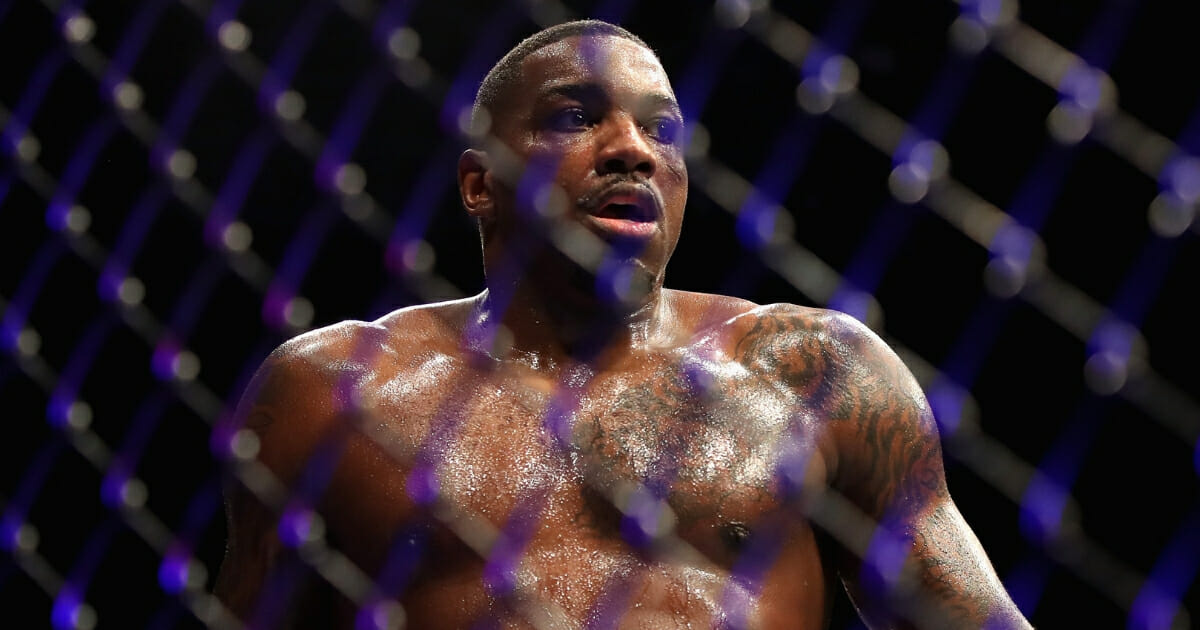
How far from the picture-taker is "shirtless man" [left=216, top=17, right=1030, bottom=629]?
144cm

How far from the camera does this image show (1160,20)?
162cm

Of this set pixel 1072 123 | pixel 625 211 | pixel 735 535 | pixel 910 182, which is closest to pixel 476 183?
pixel 625 211

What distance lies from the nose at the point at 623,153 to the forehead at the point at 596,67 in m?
0.07

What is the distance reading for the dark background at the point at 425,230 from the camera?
5.58 ft

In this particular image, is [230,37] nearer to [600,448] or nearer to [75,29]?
[75,29]

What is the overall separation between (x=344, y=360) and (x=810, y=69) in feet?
2.71

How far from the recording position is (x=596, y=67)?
1635mm

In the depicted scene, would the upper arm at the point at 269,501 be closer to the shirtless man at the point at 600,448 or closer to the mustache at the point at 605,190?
the shirtless man at the point at 600,448

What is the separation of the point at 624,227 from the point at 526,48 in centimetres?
34

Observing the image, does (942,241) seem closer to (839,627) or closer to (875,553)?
(875,553)

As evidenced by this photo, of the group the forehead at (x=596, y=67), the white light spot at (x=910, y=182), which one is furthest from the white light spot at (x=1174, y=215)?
the forehead at (x=596, y=67)

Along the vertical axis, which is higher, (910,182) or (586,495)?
(910,182)

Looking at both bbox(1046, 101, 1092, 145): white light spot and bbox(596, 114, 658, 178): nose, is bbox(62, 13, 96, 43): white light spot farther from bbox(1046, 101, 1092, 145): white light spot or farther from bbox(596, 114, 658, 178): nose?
bbox(1046, 101, 1092, 145): white light spot

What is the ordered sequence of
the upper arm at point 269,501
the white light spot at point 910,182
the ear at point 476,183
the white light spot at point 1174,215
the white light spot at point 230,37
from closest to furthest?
the white light spot at point 1174,215, the white light spot at point 910,182, the white light spot at point 230,37, the upper arm at point 269,501, the ear at point 476,183
